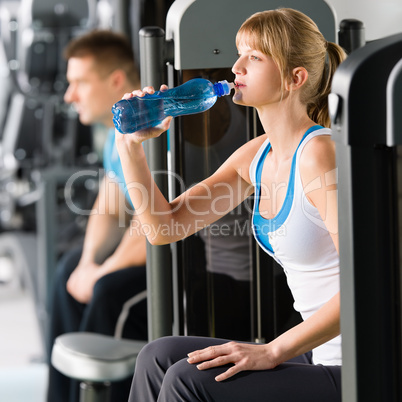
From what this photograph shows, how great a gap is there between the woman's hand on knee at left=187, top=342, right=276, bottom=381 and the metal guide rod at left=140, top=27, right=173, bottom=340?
251 mm

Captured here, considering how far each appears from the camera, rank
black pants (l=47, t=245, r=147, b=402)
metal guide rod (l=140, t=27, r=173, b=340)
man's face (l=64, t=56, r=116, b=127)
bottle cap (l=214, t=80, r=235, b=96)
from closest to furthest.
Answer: bottle cap (l=214, t=80, r=235, b=96)
metal guide rod (l=140, t=27, r=173, b=340)
man's face (l=64, t=56, r=116, b=127)
black pants (l=47, t=245, r=147, b=402)

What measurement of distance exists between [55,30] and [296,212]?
2.71 metres

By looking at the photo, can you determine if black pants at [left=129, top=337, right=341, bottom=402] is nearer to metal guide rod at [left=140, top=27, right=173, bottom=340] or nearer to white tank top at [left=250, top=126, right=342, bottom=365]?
white tank top at [left=250, top=126, right=342, bottom=365]

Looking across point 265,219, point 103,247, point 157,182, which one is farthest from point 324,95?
point 103,247

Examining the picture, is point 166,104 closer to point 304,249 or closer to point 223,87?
point 223,87

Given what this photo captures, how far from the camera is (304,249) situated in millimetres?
933

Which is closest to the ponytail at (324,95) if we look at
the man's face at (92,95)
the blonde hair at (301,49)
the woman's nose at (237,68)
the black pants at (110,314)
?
the blonde hair at (301,49)

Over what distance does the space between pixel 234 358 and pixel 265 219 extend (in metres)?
0.19

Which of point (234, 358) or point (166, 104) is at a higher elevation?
point (166, 104)

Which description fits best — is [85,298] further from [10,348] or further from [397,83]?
[397,83]

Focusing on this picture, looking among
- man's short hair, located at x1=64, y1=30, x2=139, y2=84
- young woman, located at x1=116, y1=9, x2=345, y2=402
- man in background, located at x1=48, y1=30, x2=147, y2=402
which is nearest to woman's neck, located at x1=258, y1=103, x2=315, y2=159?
young woman, located at x1=116, y1=9, x2=345, y2=402

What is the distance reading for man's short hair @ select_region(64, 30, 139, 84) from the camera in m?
1.70

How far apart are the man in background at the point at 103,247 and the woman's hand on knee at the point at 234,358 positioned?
0.42 m

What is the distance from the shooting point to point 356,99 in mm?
747
